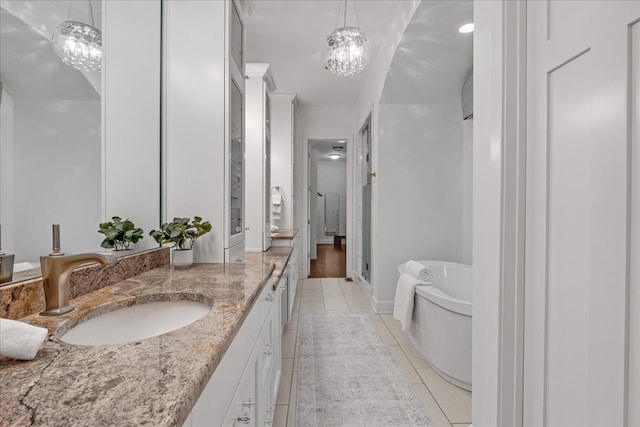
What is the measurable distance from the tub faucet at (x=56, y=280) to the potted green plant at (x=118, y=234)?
1.49 ft

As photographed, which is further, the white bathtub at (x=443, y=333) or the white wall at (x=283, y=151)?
the white wall at (x=283, y=151)

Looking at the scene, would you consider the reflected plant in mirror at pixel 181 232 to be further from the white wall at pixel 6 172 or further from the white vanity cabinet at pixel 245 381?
the white wall at pixel 6 172

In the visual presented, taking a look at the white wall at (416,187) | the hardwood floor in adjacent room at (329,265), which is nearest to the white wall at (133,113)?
the white wall at (416,187)

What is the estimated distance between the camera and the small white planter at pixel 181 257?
5.27 ft

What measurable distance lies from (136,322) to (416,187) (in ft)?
10.5

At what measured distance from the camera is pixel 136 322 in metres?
1.03

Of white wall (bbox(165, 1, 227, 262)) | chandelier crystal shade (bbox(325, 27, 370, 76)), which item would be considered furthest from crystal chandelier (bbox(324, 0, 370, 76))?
white wall (bbox(165, 1, 227, 262))

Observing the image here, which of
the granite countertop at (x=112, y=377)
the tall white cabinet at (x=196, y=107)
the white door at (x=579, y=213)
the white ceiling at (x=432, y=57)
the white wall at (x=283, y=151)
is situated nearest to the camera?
the granite countertop at (x=112, y=377)

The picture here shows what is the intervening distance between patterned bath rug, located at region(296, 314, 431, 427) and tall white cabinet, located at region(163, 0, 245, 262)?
1310 millimetres

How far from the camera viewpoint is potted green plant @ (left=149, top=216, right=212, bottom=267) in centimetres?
155

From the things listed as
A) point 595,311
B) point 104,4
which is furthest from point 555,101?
point 104,4

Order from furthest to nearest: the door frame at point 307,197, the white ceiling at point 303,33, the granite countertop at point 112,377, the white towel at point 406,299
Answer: the door frame at point 307,197 < the white ceiling at point 303,33 < the white towel at point 406,299 < the granite countertop at point 112,377

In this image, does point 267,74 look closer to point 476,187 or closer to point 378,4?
point 378,4

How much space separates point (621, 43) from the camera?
77 cm
